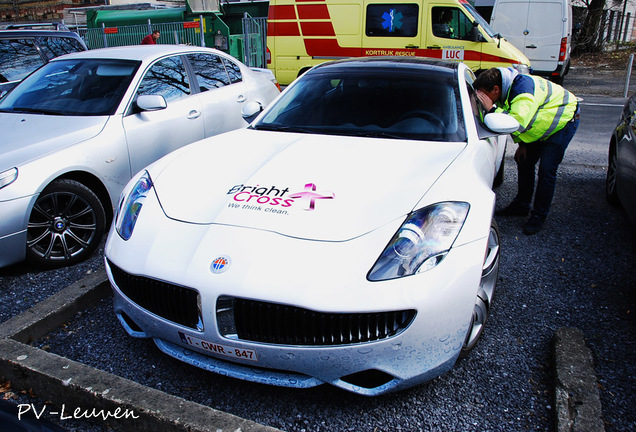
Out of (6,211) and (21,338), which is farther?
(6,211)

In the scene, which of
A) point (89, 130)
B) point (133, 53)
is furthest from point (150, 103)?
point (133, 53)

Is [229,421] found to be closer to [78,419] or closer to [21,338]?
[78,419]

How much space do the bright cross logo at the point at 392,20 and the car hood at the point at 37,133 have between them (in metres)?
7.47

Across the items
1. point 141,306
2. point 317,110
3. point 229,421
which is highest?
point 317,110

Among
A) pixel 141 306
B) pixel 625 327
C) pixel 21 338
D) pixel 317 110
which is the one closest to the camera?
pixel 141 306

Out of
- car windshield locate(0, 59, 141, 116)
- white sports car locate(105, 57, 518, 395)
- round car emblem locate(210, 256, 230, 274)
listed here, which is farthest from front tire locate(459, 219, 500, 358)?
car windshield locate(0, 59, 141, 116)

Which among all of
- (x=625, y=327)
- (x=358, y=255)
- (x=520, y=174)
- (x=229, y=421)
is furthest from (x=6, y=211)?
(x=520, y=174)

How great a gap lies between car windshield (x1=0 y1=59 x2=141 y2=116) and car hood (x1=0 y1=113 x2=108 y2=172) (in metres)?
0.16

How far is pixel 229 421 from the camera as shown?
206 centimetres

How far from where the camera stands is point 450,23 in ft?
32.5

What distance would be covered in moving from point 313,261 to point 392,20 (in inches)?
360

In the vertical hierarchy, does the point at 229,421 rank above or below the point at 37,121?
below

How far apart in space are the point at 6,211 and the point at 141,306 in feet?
5.16

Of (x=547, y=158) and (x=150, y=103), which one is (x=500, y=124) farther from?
(x=150, y=103)
